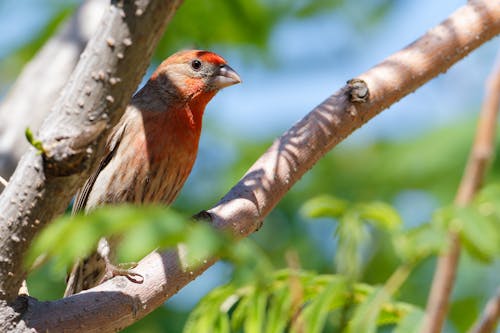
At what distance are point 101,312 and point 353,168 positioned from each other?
405 cm

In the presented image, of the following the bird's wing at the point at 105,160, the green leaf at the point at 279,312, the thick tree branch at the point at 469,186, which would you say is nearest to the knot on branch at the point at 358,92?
the green leaf at the point at 279,312

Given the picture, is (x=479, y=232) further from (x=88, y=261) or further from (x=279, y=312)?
(x=88, y=261)

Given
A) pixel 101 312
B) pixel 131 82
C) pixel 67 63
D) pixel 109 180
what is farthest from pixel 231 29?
pixel 131 82

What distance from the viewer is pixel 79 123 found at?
7.55 feet

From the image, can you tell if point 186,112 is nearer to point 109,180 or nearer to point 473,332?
point 109,180

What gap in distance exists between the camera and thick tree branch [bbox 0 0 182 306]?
82.5 inches

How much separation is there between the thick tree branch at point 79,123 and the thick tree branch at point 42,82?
9.34 ft

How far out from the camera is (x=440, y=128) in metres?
6.45

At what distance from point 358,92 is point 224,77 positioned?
1.82 meters

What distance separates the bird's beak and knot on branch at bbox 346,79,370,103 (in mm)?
1732

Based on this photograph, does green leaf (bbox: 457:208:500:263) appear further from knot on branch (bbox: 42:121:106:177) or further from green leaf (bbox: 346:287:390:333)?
knot on branch (bbox: 42:121:106:177)

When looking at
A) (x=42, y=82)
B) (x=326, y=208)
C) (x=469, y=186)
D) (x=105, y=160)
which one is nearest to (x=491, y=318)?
(x=469, y=186)

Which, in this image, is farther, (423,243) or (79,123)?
(79,123)

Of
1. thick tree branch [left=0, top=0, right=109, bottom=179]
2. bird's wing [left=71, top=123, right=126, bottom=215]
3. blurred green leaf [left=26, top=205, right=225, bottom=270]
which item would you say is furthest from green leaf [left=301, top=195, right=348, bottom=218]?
thick tree branch [left=0, top=0, right=109, bottom=179]
